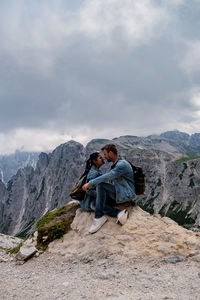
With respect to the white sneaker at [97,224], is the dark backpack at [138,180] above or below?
above

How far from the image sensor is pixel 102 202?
36.1 ft

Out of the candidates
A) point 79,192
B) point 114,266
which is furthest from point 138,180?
point 114,266

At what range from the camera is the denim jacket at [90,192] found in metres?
11.5

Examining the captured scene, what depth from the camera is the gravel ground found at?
20.8ft

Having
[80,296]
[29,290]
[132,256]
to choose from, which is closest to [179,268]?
[132,256]

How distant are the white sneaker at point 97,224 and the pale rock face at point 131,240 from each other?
198 millimetres

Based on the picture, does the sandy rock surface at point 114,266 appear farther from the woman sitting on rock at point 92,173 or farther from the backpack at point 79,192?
the backpack at point 79,192

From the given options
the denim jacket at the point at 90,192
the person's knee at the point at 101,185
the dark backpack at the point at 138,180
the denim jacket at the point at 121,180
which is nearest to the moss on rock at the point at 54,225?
the denim jacket at the point at 90,192

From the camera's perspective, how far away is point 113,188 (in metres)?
11.0

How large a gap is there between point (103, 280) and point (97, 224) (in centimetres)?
340

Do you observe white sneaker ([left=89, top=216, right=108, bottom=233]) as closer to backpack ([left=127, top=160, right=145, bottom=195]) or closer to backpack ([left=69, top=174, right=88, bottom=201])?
backpack ([left=69, top=174, right=88, bottom=201])

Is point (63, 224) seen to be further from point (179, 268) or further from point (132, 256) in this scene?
point (179, 268)

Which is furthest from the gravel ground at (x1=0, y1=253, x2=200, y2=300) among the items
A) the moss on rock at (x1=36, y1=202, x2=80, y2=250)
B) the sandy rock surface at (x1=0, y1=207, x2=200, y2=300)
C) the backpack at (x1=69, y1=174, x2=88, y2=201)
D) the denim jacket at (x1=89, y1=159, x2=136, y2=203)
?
the backpack at (x1=69, y1=174, x2=88, y2=201)

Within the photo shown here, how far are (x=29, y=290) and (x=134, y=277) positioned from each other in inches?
147
